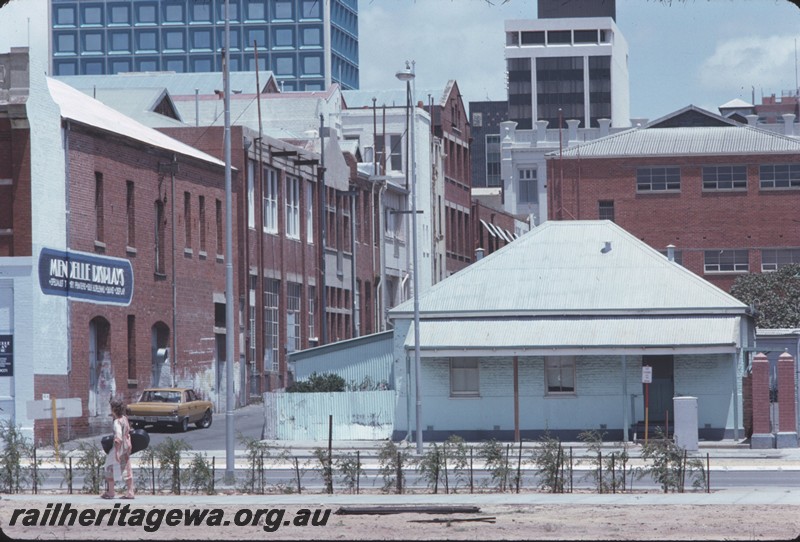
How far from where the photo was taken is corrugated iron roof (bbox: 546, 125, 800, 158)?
8062 cm

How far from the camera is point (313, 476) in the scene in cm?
3048

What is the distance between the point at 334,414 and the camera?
45.2 m

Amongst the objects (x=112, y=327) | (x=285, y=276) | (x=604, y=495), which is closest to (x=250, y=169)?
(x=285, y=276)

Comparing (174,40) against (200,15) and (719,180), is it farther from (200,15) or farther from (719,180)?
(719,180)

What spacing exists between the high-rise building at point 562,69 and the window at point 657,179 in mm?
85687

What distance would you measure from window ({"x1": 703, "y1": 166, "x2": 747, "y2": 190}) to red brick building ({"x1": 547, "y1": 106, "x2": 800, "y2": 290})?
0.05 meters

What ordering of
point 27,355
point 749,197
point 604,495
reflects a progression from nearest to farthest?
point 604,495
point 27,355
point 749,197

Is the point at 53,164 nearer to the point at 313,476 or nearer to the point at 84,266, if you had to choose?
the point at 84,266

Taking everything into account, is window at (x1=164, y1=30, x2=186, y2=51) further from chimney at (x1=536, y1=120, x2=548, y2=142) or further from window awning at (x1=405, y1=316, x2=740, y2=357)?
window awning at (x1=405, y1=316, x2=740, y2=357)

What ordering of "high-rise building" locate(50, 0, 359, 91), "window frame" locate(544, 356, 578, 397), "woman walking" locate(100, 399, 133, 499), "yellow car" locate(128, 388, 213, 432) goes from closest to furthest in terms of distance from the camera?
"woman walking" locate(100, 399, 133, 499) < "window frame" locate(544, 356, 578, 397) < "yellow car" locate(128, 388, 213, 432) < "high-rise building" locate(50, 0, 359, 91)

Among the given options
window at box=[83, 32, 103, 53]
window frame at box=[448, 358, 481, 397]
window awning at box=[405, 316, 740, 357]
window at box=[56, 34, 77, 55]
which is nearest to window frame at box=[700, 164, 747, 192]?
window awning at box=[405, 316, 740, 357]

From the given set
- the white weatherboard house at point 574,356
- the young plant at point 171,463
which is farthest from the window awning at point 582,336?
the young plant at point 171,463

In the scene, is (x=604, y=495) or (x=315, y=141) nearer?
(x=604, y=495)

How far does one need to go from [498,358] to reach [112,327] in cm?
1195
